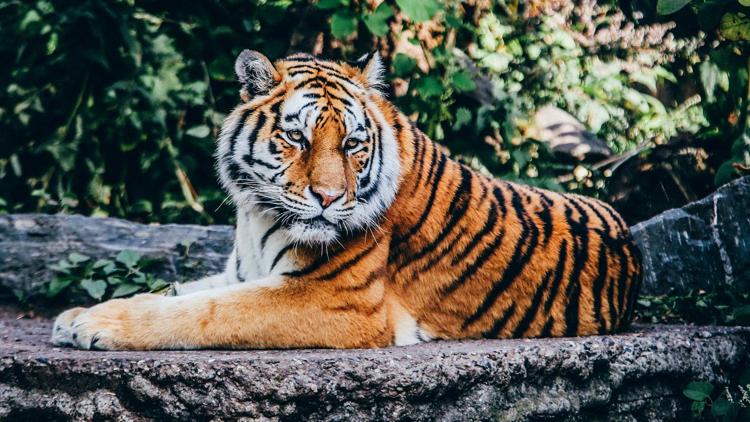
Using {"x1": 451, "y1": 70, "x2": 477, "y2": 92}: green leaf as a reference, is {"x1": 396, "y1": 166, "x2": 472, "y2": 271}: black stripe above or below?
below

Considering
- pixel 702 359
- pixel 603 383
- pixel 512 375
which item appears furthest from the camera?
pixel 702 359

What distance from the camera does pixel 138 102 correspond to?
579 cm

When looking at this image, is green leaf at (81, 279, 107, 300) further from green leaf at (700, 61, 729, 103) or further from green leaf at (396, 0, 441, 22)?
green leaf at (700, 61, 729, 103)

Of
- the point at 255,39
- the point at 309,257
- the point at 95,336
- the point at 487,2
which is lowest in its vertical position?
the point at 95,336

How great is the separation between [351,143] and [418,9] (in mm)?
2035

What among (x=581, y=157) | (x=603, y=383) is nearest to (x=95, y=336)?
(x=603, y=383)

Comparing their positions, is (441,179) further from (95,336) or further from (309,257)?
(95,336)

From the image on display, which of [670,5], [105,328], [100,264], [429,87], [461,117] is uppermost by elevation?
[670,5]

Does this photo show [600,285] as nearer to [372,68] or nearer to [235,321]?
[372,68]

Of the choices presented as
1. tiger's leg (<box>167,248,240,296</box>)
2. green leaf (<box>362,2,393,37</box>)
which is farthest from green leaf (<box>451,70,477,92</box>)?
tiger's leg (<box>167,248,240,296</box>)

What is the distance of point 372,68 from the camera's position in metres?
3.24

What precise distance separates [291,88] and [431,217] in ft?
2.46

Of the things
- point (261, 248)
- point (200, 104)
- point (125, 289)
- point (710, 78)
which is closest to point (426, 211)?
point (261, 248)

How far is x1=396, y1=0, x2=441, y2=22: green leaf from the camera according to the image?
474 centimetres
